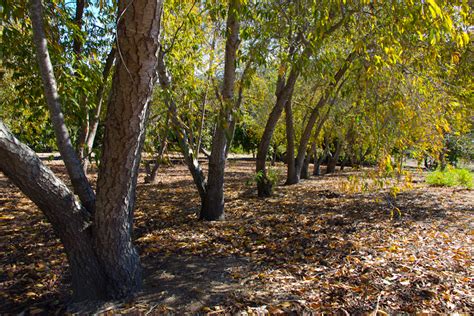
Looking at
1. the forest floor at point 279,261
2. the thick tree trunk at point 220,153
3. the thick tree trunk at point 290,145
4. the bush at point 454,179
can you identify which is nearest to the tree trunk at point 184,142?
the thick tree trunk at point 220,153

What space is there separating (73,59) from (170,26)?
2.86 metres

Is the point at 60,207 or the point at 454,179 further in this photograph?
the point at 454,179

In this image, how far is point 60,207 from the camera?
2654 millimetres

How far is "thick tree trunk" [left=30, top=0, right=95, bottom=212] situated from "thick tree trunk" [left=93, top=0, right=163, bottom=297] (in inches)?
12.6

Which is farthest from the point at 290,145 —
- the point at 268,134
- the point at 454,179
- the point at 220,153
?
the point at 220,153

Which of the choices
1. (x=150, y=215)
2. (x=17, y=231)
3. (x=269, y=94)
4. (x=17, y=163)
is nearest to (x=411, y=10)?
(x=17, y=163)

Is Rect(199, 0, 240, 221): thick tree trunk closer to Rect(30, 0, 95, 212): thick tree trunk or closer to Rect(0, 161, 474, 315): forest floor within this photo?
Rect(0, 161, 474, 315): forest floor

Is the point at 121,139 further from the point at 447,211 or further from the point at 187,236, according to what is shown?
the point at 447,211

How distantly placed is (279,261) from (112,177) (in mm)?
2121

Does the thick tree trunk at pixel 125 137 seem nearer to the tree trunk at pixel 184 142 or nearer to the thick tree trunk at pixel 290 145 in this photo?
the tree trunk at pixel 184 142

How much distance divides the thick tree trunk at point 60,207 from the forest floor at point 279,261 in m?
0.24

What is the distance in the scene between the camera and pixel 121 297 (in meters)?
2.95

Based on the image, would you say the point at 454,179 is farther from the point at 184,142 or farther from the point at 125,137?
the point at 125,137

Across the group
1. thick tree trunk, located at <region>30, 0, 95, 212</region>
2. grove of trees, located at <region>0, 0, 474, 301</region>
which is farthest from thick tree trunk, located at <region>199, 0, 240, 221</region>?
thick tree trunk, located at <region>30, 0, 95, 212</region>
